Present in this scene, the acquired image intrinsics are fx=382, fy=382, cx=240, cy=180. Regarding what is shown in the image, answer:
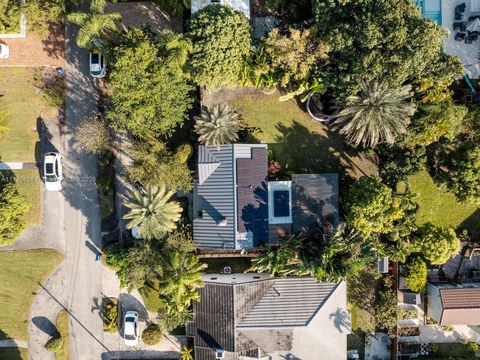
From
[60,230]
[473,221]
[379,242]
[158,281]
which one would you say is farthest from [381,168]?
[60,230]

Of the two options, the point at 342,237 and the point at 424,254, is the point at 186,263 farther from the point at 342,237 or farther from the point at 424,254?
the point at 424,254

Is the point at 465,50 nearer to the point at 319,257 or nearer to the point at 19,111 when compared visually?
the point at 319,257

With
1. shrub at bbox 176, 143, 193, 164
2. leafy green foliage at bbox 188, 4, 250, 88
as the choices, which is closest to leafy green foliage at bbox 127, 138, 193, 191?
shrub at bbox 176, 143, 193, 164

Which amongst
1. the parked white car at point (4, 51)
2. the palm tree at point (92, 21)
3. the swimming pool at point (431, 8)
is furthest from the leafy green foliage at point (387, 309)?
the parked white car at point (4, 51)

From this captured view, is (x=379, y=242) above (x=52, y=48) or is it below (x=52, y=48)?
below

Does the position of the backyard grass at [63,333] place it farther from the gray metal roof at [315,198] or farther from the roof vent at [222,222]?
the gray metal roof at [315,198]

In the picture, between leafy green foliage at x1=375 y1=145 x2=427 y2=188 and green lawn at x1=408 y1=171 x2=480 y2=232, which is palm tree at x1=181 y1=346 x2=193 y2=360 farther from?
green lawn at x1=408 y1=171 x2=480 y2=232
